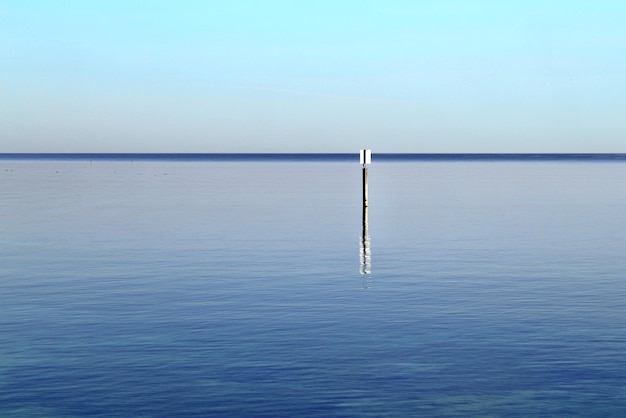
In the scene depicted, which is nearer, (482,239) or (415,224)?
(482,239)

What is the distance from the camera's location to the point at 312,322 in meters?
24.5

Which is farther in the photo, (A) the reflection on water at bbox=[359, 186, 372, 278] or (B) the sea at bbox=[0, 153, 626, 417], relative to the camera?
(A) the reflection on water at bbox=[359, 186, 372, 278]

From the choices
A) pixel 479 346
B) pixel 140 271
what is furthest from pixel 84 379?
pixel 140 271

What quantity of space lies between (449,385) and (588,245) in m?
28.4

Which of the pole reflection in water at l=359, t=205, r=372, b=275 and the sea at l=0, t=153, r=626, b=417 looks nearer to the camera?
the sea at l=0, t=153, r=626, b=417

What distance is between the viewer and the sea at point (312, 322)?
57.0ft

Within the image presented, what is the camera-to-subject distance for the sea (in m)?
17.4

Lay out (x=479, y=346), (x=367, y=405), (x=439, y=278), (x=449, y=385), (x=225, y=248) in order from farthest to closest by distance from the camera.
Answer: (x=225, y=248)
(x=439, y=278)
(x=479, y=346)
(x=449, y=385)
(x=367, y=405)

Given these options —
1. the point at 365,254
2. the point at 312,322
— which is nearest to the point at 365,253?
the point at 365,254

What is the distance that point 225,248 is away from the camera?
4328 cm

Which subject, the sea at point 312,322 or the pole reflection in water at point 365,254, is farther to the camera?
the pole reflection in water at point 365,254

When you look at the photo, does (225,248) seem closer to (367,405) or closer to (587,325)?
(587,325)

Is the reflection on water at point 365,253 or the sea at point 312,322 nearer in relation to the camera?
the sea at point 312,322

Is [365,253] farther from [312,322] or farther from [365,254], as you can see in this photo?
[312,322]
